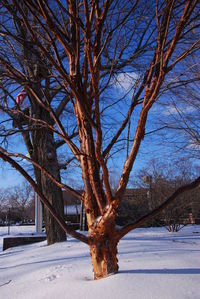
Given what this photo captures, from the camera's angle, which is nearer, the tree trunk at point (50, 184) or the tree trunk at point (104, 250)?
the tree trunk at point (104, 250)

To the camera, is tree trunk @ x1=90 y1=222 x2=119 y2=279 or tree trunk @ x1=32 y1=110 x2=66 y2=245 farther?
tree trunk @ x1=32 y1=110 x2=66 y2=245

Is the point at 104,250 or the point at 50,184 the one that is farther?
the point at 50,184

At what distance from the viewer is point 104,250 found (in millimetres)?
2211

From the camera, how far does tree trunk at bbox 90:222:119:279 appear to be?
2.20m

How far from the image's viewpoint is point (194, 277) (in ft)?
6.76

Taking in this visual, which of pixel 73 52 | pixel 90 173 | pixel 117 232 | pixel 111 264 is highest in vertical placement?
pixel 73 52

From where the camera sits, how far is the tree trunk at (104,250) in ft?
7.20

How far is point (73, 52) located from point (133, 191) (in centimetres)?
1485

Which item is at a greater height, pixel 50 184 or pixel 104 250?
pixel 50 184

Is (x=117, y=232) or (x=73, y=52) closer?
(x=117, y=232)

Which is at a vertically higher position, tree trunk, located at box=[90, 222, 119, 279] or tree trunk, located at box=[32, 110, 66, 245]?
tree trunk, located at box=[32, 110, 66, 245]

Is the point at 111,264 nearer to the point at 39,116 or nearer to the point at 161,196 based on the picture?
the point at 39,116

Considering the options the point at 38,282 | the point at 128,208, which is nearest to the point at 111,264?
the point at 38,282

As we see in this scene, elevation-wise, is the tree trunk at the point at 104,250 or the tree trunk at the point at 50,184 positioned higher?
the tree trunk at the point at 50,184
